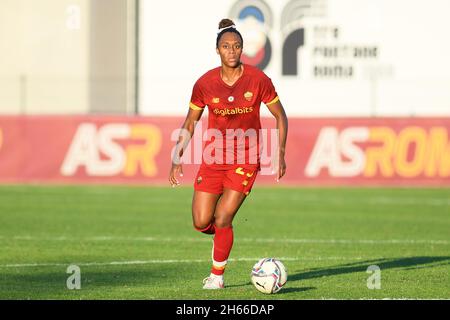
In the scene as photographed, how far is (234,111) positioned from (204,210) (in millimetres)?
1089

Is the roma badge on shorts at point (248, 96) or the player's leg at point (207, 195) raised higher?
the roma badge on shorts at point (248, 96)

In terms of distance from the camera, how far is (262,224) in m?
20.5

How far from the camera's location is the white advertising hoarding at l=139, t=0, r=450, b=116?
3766cm

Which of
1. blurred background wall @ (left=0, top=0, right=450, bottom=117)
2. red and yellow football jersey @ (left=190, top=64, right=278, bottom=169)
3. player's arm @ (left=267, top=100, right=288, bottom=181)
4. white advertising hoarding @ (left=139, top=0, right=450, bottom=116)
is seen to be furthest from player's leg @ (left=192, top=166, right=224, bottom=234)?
white advertising hoarding @ (left=139, top=0, right=450, bottom=116)

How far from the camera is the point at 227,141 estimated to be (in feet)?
41.3

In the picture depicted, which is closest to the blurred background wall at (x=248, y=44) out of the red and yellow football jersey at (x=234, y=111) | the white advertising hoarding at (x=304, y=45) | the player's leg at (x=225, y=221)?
the white advertising hoarding at (x=304, y=45)

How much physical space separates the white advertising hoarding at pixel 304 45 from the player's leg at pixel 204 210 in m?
24.8

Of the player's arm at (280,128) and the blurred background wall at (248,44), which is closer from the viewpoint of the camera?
the player's arm at (280,128)

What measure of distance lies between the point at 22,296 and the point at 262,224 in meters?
9.26

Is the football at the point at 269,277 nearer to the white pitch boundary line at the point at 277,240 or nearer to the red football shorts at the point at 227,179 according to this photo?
the red football shorts at the point at 227,179

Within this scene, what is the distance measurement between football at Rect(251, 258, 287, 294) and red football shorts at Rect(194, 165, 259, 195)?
3.36ft

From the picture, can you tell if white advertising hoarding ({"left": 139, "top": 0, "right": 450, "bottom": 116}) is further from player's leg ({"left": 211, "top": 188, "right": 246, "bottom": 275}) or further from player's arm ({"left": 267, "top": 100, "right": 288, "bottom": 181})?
player's leg ({"left": 211, "top": 188, "right": 246, "bottom": 275})

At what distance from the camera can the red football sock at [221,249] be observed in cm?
1224

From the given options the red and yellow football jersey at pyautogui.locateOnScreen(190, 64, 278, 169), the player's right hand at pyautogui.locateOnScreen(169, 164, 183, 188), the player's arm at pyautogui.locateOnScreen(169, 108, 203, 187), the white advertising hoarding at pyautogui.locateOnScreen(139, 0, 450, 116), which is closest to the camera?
the red and yellow football jersey at pyautogui.locateOnScreen(190, 64, 278, 169)
